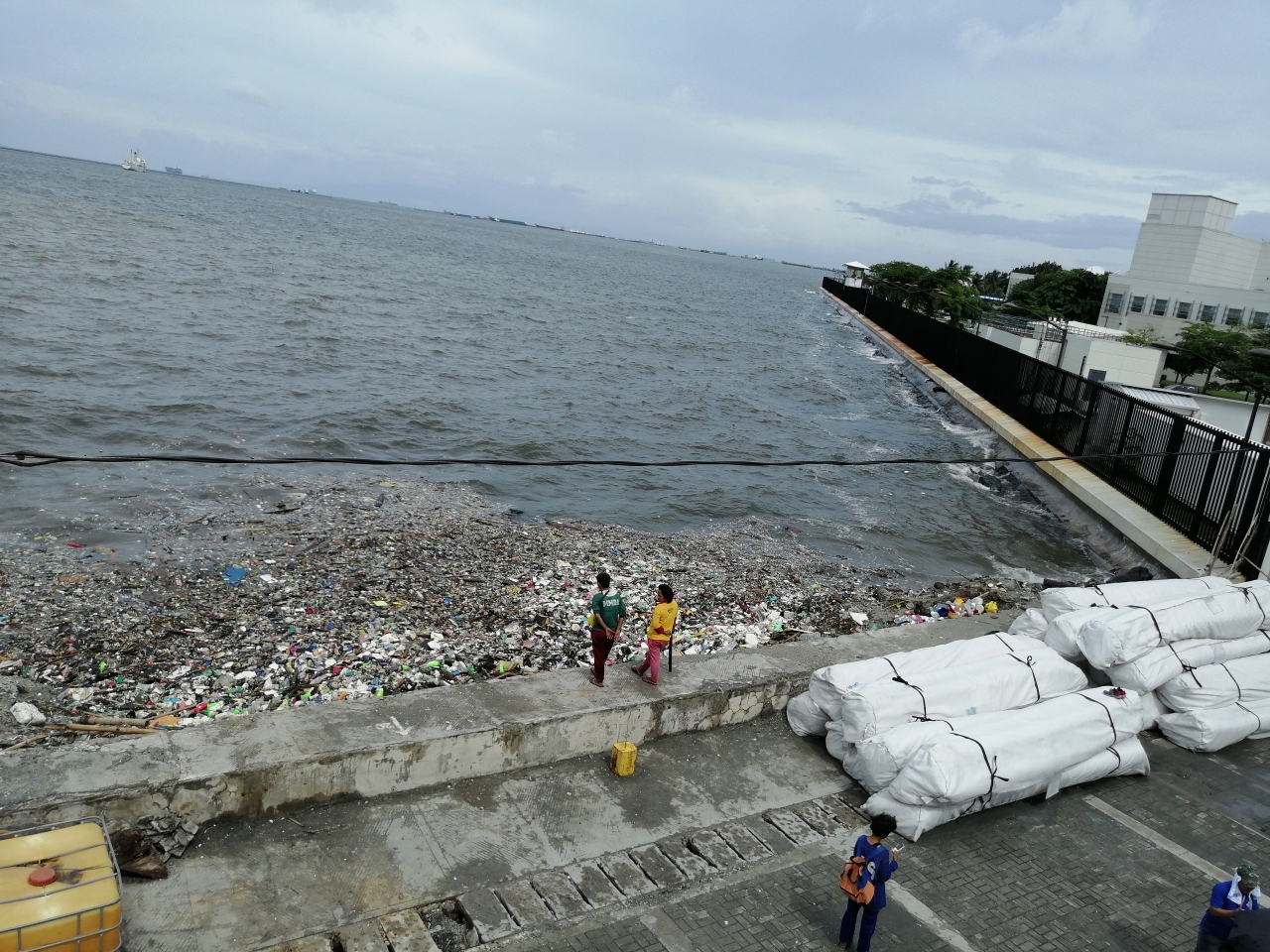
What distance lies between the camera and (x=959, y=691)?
22.6 feet

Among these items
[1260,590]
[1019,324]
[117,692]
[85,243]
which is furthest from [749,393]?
[85,243]

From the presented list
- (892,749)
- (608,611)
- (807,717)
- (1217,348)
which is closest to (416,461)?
(608,611)

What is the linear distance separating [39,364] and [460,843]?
22.6 metres

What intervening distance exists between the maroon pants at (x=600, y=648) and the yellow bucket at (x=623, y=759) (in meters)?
0.76

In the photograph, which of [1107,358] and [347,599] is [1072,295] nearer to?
[1107,358]

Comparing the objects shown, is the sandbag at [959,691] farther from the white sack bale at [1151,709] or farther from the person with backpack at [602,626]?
the person with backpack at [602,626]

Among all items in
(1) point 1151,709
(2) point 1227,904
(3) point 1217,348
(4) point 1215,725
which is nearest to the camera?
(2) point 1227,904

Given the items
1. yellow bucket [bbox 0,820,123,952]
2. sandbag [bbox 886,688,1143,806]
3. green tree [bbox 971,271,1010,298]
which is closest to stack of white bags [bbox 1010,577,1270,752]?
sandbag [bbox 886,688,1143,806]

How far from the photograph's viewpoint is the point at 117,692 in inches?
306

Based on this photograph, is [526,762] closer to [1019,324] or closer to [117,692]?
[117,692]

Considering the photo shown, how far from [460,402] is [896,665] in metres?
19.9

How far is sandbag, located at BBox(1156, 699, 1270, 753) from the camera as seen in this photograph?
24.9ft

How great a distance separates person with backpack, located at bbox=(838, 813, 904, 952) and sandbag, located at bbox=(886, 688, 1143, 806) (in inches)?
47.5

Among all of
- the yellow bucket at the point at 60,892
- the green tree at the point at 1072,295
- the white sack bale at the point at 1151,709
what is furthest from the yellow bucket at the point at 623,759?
the green tree at the point at 1072,295
